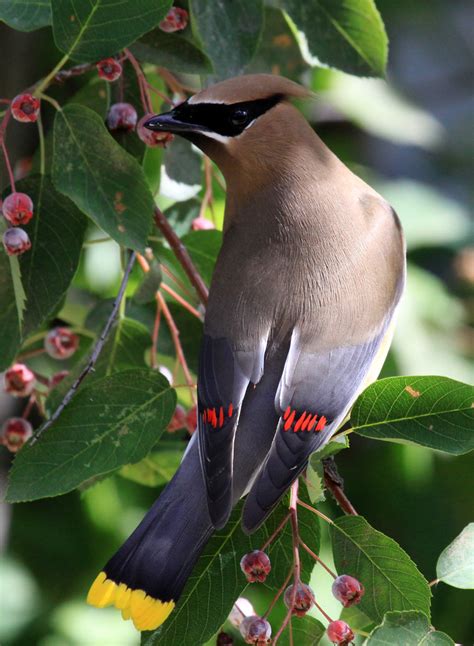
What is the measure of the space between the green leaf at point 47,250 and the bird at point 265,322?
192 millimetres

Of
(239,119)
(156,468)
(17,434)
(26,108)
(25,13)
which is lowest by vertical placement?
(156,468)

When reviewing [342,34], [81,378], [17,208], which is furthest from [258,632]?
[342,34]

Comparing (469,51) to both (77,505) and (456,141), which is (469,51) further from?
(77,505)

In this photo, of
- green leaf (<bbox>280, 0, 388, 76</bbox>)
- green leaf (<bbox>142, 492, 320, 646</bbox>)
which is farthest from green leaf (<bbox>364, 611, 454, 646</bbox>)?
green leaf (<bbox>280, 0, 388, 76</bbox>)

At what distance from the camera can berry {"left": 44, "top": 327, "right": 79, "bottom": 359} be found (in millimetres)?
2082

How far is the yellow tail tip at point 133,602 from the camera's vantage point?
1.66m

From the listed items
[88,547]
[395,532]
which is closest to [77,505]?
[88,547]

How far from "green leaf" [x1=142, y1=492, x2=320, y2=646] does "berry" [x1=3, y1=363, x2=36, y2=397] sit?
17.9 inches

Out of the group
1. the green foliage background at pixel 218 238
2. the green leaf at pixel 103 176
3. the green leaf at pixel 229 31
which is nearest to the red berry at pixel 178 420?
the green foliage background at pixel 218 238

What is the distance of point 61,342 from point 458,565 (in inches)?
31.2

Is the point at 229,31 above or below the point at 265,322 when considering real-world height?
above

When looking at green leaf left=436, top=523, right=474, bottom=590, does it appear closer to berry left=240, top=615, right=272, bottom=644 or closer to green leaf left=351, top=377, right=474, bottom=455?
green leaf left=351, top=377, right=474, bottom=455

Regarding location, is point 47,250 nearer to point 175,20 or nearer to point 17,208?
point 17,208

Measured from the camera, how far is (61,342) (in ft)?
6.83
